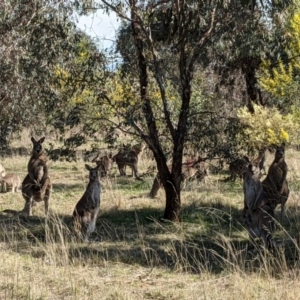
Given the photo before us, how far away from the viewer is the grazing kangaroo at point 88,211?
10.4 m

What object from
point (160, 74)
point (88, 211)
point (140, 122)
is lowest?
point (88, 211)

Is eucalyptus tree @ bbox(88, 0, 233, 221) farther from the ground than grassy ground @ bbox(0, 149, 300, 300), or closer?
farther from the ground

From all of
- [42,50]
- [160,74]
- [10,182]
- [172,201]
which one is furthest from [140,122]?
[10,182]

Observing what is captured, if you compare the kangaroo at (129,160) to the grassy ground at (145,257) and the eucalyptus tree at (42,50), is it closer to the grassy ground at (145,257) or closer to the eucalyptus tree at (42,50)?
the grassy ground at (145,257)

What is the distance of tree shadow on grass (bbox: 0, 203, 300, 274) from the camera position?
8.52m

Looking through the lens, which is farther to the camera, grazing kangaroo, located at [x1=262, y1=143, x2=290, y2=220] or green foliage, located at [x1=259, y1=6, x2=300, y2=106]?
green foliage, located at [x1=259, y1=6, x2=300, y2=106]

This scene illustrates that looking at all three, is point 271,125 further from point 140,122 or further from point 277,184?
point 140,122

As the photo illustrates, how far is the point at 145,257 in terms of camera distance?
29.6 feet

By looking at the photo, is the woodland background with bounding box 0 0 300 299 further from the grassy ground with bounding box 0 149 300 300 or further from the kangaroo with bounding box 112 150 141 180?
the kangaroo with bounding box 112 150 141 180

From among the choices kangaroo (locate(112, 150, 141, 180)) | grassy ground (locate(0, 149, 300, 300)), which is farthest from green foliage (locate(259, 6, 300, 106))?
kangaroo (locate(112, 150, 141, 180))

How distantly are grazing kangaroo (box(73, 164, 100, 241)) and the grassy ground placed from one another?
0.19 meters

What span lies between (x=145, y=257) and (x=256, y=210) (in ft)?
6.27

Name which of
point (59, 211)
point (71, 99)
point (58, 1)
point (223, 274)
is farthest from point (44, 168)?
point (223, 274)

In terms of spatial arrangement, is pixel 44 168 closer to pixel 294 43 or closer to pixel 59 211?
pixel 59 211
